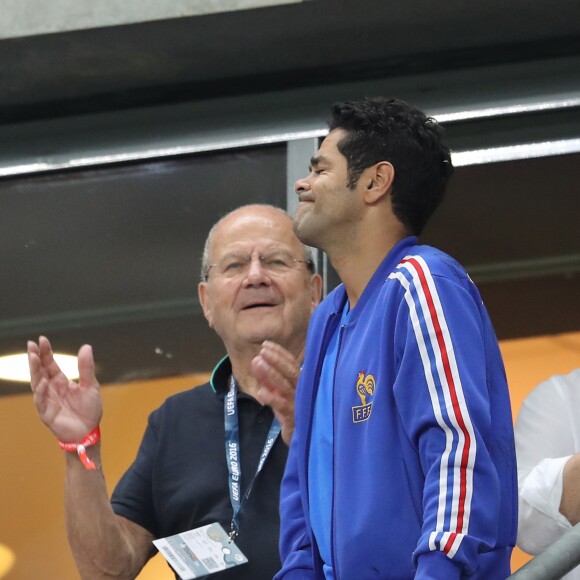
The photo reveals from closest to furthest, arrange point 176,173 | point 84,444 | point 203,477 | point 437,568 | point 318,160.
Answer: point 437,568, point 318,160, point 84,444, point 203,477, point 176,173

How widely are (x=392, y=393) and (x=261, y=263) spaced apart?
1.47 metres

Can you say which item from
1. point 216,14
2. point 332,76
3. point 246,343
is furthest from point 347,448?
point 332,76

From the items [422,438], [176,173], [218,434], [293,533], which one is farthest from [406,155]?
[176,173]

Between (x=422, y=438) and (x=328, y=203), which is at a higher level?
(x=328, y=203)

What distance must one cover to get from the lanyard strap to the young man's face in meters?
0.86

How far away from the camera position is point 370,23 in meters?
4.31

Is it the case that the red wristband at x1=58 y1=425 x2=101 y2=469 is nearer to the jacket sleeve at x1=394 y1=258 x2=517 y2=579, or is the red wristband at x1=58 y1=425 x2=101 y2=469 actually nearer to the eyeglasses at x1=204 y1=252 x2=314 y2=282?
the eyeglasses at x1=204 y1=252 x2=314 y2=282

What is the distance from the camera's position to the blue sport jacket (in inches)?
91.1

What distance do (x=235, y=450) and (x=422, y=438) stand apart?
51.9 inches

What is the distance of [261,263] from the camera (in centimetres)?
395

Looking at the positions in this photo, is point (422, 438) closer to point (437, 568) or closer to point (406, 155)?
point (437, 568)

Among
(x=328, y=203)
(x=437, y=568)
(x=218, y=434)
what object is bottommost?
(x=437, y=568)

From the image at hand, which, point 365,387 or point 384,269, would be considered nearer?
point 365,387

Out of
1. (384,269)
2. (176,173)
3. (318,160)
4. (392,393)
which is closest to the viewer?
(392,393)
